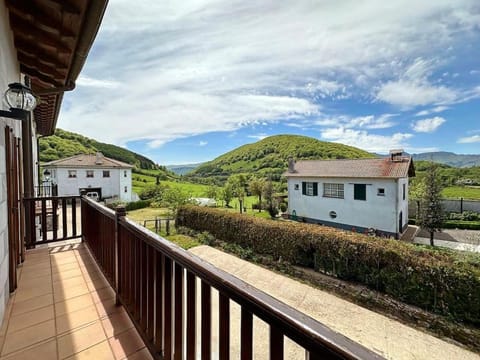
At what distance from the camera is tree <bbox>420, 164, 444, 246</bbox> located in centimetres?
1062

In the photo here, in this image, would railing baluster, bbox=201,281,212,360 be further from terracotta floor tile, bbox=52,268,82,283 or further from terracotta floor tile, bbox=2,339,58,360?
terracotta floor tile, bbox=52,268,82,283

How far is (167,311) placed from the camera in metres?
1.38

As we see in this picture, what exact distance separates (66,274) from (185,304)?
8.54ft

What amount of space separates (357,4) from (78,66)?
5.13 meters

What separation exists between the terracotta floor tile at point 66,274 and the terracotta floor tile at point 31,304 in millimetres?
410

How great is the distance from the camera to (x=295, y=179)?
50.3 ft

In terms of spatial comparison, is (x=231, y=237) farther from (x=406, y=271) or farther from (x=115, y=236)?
(x=115, y=236)

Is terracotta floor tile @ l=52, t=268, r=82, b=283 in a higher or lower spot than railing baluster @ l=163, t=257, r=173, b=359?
lower

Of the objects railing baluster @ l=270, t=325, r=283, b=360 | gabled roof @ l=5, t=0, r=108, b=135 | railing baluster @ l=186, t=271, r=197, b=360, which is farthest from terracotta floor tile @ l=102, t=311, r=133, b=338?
gabled roof @ l=5, t=0, r=108, b=135

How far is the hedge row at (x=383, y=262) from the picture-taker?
5.16 m

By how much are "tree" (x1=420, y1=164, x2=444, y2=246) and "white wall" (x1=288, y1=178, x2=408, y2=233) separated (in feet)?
3.58

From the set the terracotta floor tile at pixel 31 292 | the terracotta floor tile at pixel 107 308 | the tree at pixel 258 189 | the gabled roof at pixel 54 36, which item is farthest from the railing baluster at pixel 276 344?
the tree at pixel 258 189

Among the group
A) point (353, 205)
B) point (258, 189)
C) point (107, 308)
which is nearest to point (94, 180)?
point (258, 189)

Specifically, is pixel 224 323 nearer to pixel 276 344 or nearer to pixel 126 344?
pixel 276 344
